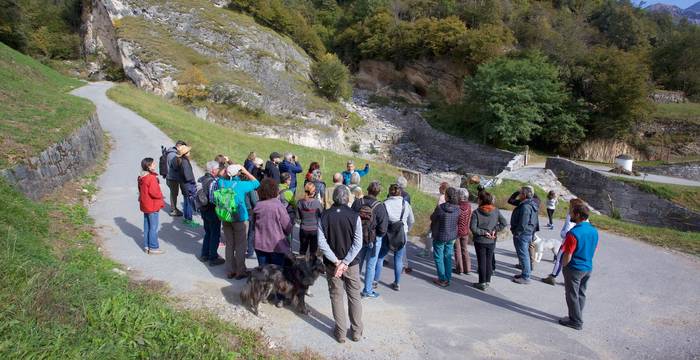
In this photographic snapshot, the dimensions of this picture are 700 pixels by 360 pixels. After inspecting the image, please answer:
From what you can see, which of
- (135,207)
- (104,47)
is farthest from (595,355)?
(104,47)

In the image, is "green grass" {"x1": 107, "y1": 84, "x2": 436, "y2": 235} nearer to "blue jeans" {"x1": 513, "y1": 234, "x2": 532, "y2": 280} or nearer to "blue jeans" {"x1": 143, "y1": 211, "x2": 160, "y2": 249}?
"blue jeans" {"x1": 513, "y1": 234, "x2": 532, "y2": 280}

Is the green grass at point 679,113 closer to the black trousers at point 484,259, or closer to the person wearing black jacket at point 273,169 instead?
the black trousers at point 484,259

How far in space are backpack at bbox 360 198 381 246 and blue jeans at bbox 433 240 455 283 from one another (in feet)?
5.48

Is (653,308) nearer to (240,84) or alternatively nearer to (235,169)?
(235,169)

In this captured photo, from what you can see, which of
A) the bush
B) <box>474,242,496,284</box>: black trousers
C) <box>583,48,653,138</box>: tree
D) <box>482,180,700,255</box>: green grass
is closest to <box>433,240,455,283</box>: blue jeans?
<box>474,242,496,284</box>: black trousers

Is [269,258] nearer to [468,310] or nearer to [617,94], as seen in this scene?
[468,310]

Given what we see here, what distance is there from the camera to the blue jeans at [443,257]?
6645 mm

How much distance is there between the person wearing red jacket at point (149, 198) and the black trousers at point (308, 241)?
107 inches

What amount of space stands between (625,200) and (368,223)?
19.4 m

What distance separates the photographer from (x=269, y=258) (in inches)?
221

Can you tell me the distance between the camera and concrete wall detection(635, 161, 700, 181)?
21.8m

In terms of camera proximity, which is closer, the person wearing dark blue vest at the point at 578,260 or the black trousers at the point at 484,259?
the person wearing dark blue vest at the point at 578,260

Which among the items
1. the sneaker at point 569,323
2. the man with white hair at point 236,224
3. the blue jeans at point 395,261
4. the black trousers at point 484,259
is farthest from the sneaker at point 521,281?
Answer: the man with white hair at point 236,224

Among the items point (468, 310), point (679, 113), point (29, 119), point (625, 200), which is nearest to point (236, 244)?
point (468, 310)
